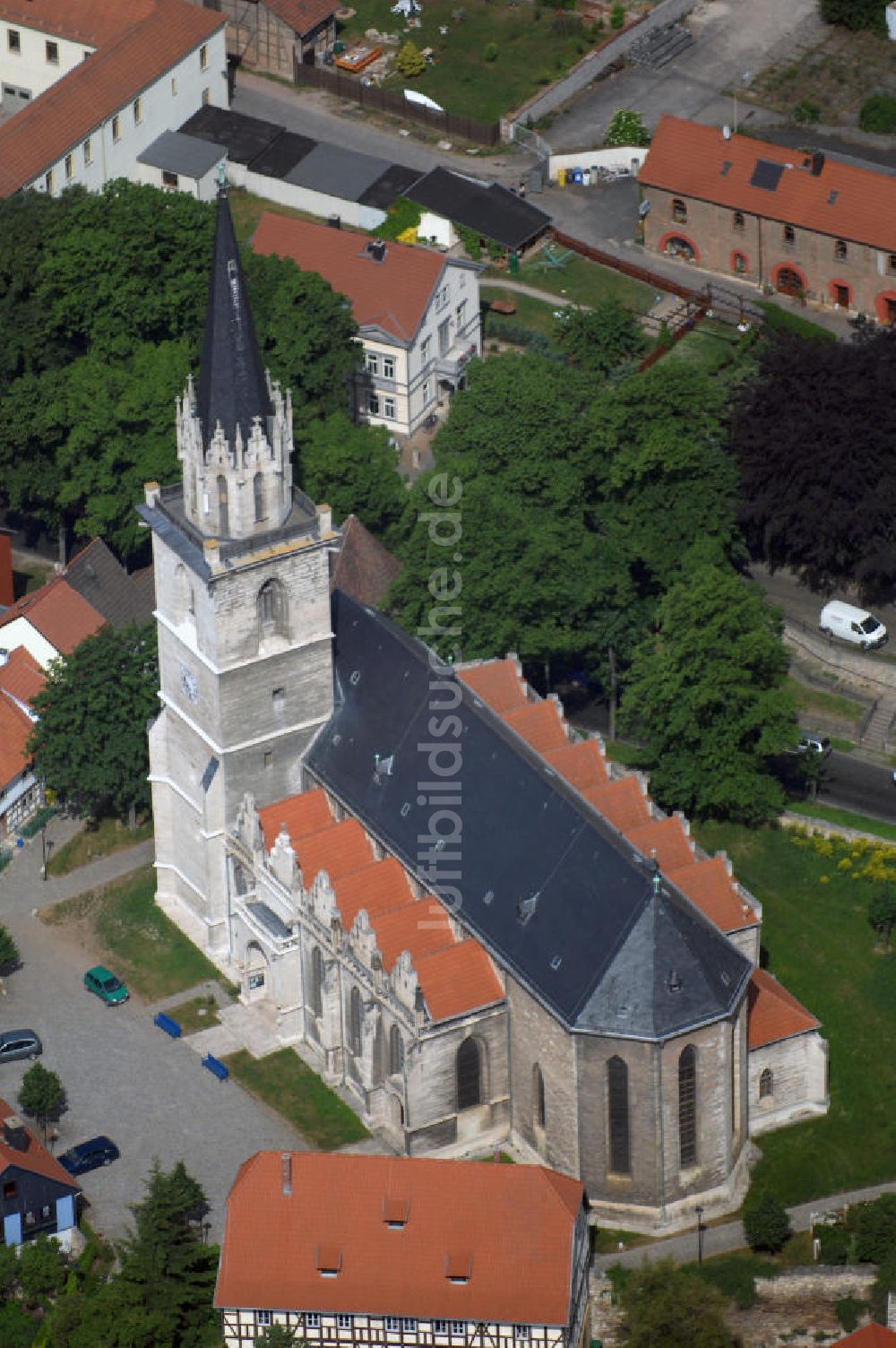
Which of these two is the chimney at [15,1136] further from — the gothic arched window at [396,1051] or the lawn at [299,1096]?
the gothic arched window at [396,1051]

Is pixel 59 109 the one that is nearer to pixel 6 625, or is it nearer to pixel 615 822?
pixel 6 625

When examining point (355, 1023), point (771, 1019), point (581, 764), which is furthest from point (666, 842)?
point (355, 1023)

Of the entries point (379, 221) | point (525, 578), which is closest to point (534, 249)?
point (379, 221)

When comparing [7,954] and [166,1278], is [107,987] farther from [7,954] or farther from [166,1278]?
[166,1278]

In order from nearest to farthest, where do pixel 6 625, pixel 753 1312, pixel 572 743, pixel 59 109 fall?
A: pixel 753 1312 < pixel 572 743 < pixel 6 625 < pixel 59 109

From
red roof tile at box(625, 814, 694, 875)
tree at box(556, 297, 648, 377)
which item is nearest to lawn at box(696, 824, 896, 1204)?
red roof tile at box(625, 814, 694, 875)

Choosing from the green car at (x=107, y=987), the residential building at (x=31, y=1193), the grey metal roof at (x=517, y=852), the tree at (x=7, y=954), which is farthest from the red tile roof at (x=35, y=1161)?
the grey metal roof at (x=517, y=852)
